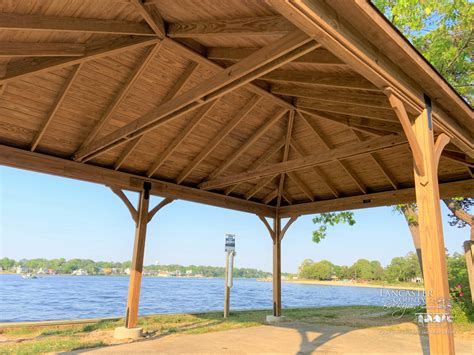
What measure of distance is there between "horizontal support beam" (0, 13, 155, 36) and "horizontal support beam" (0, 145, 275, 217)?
287 cm

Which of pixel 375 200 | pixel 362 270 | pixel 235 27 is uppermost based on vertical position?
pixel 235 27

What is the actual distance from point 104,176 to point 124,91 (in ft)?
7.04

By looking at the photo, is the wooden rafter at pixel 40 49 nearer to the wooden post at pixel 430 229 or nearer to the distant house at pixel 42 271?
the wooden post at pixel 430 229

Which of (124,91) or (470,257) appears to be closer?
(124,91)

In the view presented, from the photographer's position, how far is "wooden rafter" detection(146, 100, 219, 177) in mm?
5846

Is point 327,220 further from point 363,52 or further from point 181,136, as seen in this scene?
point 363,52

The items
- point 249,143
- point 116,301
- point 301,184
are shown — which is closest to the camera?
point 249,143

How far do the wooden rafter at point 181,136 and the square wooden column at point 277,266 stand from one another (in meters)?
4.07

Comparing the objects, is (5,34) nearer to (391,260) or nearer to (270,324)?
(270,324)

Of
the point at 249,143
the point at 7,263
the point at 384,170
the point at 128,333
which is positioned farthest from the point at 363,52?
the point at 7,263

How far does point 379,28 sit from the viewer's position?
99.7 inches

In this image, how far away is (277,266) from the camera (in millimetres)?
9305

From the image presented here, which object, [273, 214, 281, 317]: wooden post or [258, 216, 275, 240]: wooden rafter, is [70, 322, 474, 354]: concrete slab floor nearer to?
[273, 214, 281, 317]: wooden post

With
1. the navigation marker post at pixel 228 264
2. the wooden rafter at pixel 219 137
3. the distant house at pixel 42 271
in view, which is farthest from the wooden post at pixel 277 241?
the distant house at pixel 42 271
